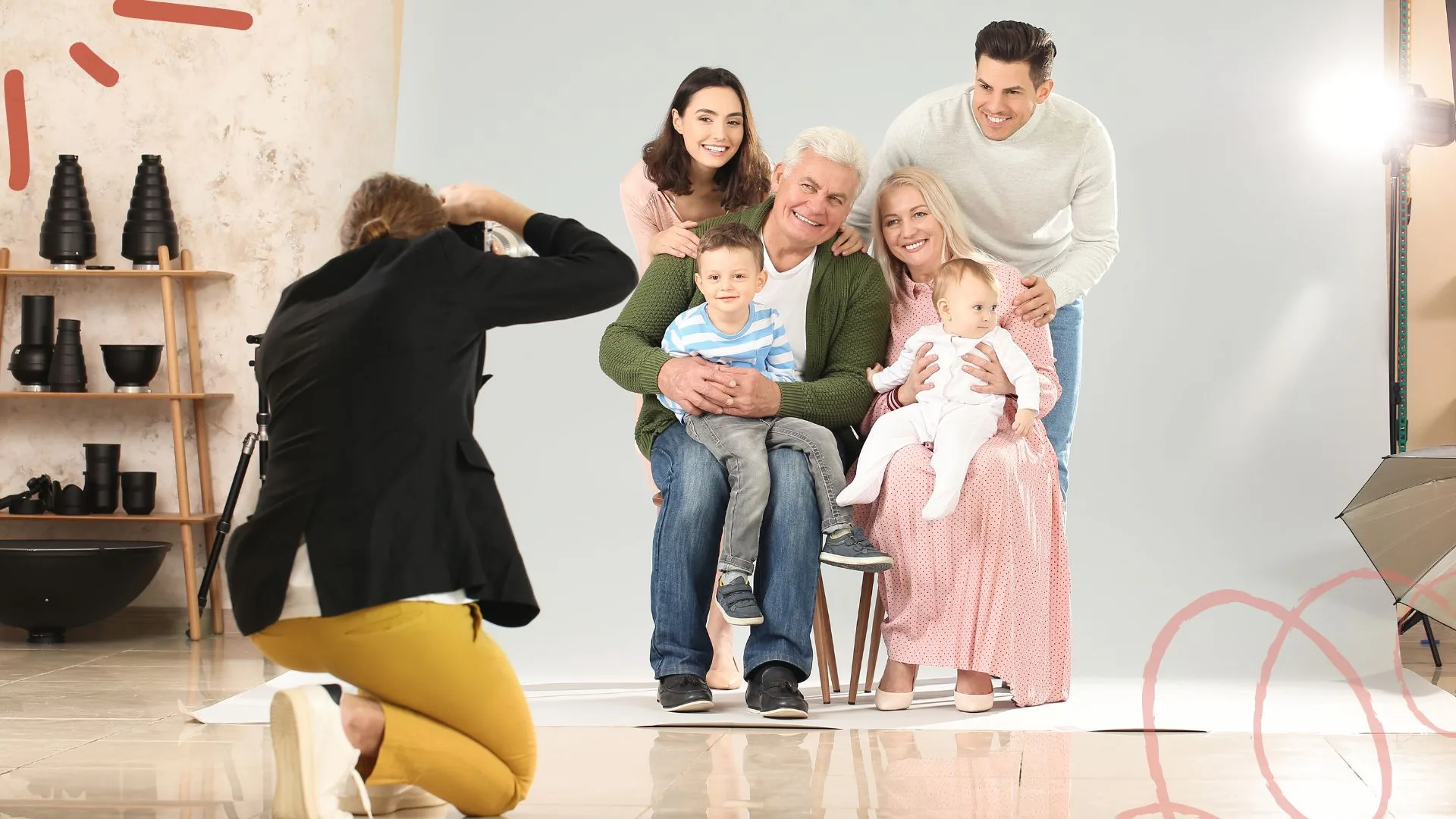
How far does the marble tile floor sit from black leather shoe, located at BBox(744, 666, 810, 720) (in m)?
0.06

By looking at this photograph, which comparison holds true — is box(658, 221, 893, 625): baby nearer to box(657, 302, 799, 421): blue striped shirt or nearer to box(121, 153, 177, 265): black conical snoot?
box(657, 302, 799, 421): blue striped shirt

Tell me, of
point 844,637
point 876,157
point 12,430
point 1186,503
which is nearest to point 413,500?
point 876,157

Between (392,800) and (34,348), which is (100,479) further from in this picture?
(392,800)

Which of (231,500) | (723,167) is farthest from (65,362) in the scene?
(723,167)

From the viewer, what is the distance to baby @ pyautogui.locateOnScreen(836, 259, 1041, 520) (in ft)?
10.0

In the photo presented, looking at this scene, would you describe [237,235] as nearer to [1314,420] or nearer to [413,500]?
[413,500]

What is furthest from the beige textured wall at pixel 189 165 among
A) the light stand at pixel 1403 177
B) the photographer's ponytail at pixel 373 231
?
the light stand at pixel 1403 177

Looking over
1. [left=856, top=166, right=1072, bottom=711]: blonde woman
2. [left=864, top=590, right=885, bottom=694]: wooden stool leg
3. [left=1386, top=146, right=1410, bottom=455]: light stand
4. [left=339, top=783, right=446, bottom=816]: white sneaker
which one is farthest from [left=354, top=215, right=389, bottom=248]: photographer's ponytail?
[left=1386, top=146, right=1410, bottom=455]: light stand

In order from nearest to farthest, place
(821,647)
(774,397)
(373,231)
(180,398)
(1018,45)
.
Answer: (373,231) < (774,397) < (821,647) < (1018,45) < (180,398)

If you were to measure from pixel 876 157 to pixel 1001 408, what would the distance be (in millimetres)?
777

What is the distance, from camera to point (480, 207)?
7.21 ft

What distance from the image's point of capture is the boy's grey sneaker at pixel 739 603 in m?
2.86

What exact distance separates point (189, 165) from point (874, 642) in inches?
110

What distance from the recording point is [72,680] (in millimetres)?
3457
